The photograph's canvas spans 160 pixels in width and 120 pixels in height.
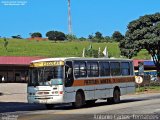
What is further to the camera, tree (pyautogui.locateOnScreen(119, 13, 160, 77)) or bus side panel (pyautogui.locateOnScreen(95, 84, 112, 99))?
tree (pyautogui.locateOnScreen(119, 13, 160, 77))

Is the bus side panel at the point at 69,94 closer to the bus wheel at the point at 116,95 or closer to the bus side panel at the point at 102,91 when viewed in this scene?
the bus side panel at the point at 102,91

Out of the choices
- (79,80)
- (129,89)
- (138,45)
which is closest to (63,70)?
(79,80)

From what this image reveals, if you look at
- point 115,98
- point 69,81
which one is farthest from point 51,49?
point 69,81

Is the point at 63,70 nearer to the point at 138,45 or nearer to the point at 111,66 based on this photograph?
the point at 111,66

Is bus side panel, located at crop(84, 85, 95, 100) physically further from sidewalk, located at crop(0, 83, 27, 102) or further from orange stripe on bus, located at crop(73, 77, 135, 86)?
sidewalk, located at crop(0, 83, 27, 102)

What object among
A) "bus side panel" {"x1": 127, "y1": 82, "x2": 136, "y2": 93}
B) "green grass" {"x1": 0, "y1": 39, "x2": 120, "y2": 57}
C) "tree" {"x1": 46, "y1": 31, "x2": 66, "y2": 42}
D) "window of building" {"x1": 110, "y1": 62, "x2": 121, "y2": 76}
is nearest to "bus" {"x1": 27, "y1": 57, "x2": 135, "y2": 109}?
"window of building" {"x1": 110, "y1": 62, "x2": 121, "y2": 76}

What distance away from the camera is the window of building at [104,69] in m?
27.8

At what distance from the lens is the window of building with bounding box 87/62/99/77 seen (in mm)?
26670

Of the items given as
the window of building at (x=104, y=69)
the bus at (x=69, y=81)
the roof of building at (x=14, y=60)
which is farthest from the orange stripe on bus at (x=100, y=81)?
the roof of building at (x=14, y=60)

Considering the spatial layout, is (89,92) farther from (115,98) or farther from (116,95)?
(116,95)

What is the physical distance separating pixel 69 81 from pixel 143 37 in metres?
32.9

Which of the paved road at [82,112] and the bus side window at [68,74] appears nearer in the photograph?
the paved road at [82,112]

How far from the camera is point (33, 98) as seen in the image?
82.9 ft

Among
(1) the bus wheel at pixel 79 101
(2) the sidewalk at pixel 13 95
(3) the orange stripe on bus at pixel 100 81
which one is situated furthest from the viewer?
(2) the sidewalk at pixel 13 95
